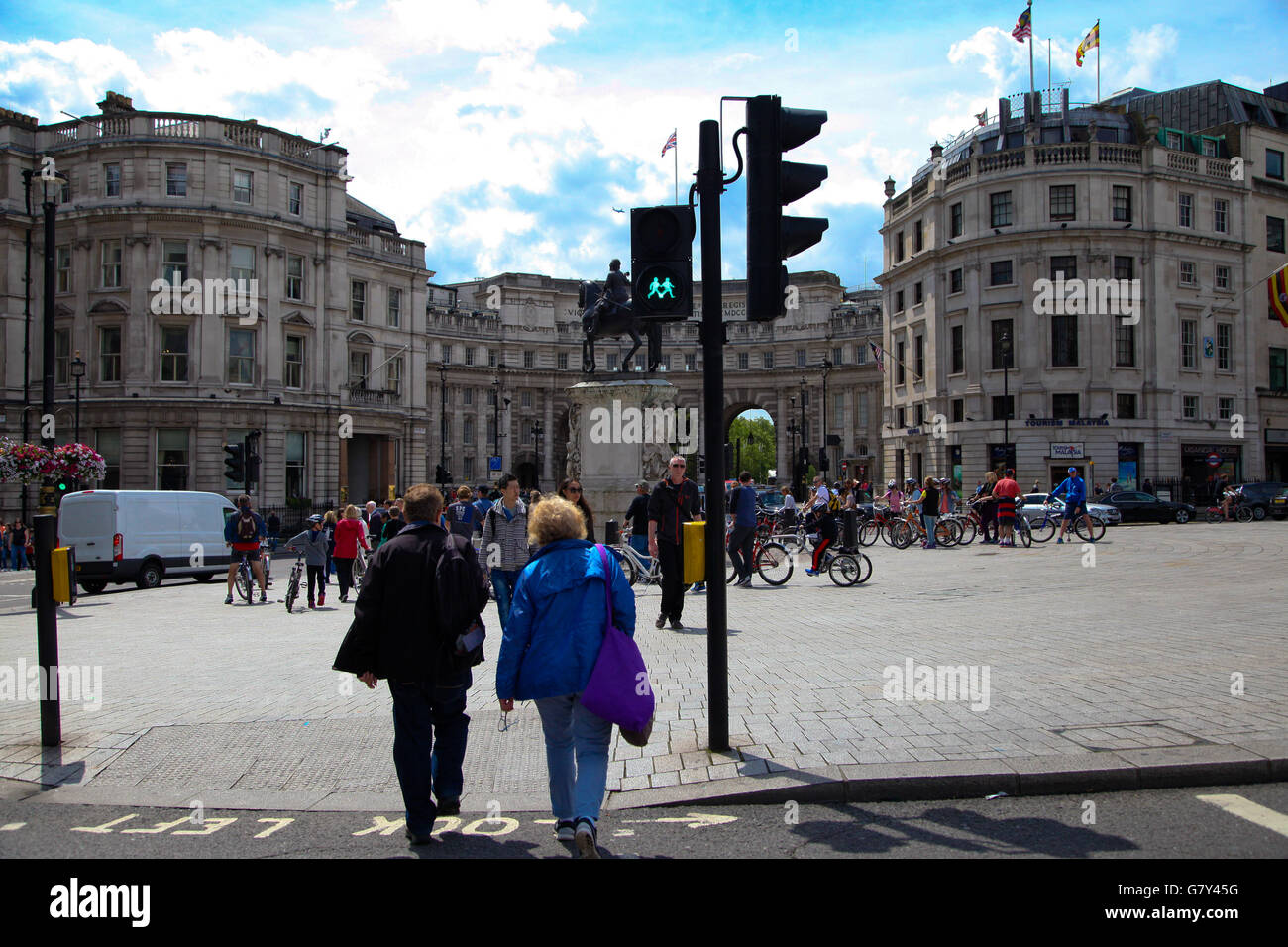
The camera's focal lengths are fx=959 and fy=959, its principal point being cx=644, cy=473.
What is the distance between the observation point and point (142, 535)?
2303 centimetres

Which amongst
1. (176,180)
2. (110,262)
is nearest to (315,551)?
(176,180)

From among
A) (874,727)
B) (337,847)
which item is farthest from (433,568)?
(874,727)

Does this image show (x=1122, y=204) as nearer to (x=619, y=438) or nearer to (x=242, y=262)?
(x=619, y=438)

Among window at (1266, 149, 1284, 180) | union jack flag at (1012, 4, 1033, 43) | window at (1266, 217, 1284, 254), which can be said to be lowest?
window at (1266, 217, 1284, 254)

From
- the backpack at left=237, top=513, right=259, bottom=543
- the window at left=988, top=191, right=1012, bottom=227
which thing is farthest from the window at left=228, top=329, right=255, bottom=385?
the window at left=988, top=191, right=1012, bottom=227

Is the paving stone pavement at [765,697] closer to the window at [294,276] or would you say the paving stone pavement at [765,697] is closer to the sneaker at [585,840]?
the sneaker at [585,840]

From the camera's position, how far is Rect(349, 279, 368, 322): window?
5231 cm

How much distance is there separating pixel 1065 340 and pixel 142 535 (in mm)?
43526

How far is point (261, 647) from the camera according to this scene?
11867 mm

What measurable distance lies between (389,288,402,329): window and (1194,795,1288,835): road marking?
53624mm

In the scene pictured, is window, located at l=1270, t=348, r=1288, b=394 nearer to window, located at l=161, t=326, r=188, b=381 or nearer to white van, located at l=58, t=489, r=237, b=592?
white van, located at l=58, t=489, r=237, b=592

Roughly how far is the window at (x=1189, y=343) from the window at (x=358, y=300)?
4403cm

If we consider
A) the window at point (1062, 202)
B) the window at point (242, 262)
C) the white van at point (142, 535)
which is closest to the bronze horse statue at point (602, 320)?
the white van at point (142, 535)
